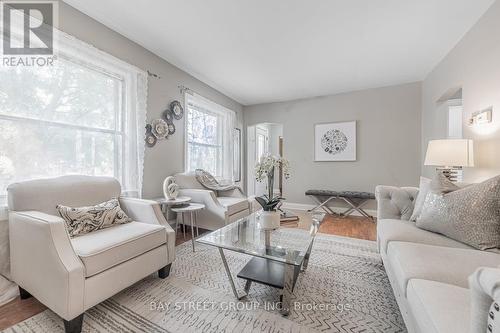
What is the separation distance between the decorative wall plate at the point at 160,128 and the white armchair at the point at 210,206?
1.94ft

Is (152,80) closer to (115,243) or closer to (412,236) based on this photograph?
(115,243)

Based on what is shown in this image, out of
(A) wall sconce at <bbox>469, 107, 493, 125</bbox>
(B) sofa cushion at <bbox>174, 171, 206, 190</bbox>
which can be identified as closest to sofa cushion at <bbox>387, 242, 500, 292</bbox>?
(A) wall sconce at <bbox>469, 107, 493, 125</bbox>

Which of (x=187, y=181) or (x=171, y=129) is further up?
(x=171, y=129)

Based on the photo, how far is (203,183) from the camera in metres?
3.31

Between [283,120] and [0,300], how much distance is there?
473 centimetres

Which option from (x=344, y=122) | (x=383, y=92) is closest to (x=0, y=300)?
(x=344, y=122)

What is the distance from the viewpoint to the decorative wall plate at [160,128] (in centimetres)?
288

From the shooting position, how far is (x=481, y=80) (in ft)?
6.80

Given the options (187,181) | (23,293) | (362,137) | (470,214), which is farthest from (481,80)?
(23,293)

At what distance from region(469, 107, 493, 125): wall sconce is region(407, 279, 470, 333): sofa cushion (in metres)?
1.89

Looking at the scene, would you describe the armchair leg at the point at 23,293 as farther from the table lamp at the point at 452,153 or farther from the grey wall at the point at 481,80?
the grey wall at the point at 481,80

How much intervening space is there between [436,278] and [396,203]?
3.87 feet

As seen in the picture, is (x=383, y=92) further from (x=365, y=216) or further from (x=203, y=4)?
(x=203, y=4)

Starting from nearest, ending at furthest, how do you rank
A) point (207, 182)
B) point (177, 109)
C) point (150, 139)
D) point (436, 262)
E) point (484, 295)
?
1. point (484, 295)
2. point (436, 262)
3. point (150, 139)
4. point (177, 109)
5. point (207, 182)
